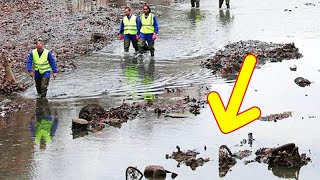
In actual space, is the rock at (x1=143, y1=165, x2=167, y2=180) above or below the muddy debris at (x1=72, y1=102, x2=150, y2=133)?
above

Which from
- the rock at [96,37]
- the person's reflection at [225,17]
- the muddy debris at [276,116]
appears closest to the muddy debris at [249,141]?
the muddy debris at [276,116]

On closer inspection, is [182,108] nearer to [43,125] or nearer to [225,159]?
[43,125]

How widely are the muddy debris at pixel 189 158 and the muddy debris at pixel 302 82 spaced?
6.27 m

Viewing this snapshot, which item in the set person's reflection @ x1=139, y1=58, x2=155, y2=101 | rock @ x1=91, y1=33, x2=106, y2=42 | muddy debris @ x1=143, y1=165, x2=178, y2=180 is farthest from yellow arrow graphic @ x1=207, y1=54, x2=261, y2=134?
rock @ x1=91, y1=33, x2=106, y2=42

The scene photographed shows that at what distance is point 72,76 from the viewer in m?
19.0

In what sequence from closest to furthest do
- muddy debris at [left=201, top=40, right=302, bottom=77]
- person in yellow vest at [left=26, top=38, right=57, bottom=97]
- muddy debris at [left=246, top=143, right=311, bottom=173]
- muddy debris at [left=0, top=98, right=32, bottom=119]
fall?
muddy debris at [left=246, top=143, right=311, bottom=173]
muddy debris at [left=0, top=98, right=32, bottom=119]
person in yellow vest at [left=26, top=38, right=57, bottom=97]
muddy debris at [left=201, top=40, right=302, bottom=77]

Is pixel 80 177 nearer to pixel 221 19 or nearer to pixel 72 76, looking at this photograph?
pixel 72 76

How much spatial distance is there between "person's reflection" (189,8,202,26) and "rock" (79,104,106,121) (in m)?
16.2

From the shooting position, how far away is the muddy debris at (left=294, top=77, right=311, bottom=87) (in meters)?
17.0

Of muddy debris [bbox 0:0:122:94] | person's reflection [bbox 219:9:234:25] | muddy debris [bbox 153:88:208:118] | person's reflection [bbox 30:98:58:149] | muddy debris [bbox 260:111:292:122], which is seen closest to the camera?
person's reflection [bbox 30:98:58:149]

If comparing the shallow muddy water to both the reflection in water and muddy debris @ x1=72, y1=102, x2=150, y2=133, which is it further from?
muddy debris @ x1=72, y1=102, x2=150, y2=133

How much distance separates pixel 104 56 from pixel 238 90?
14606 mm

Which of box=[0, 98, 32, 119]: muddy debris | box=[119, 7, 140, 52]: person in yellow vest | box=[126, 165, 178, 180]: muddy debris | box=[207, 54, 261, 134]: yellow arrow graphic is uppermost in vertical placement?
box=[207, 54, 261, 134]: yellow arrow graphic

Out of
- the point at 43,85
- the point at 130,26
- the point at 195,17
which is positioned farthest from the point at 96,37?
the point at 43,85
